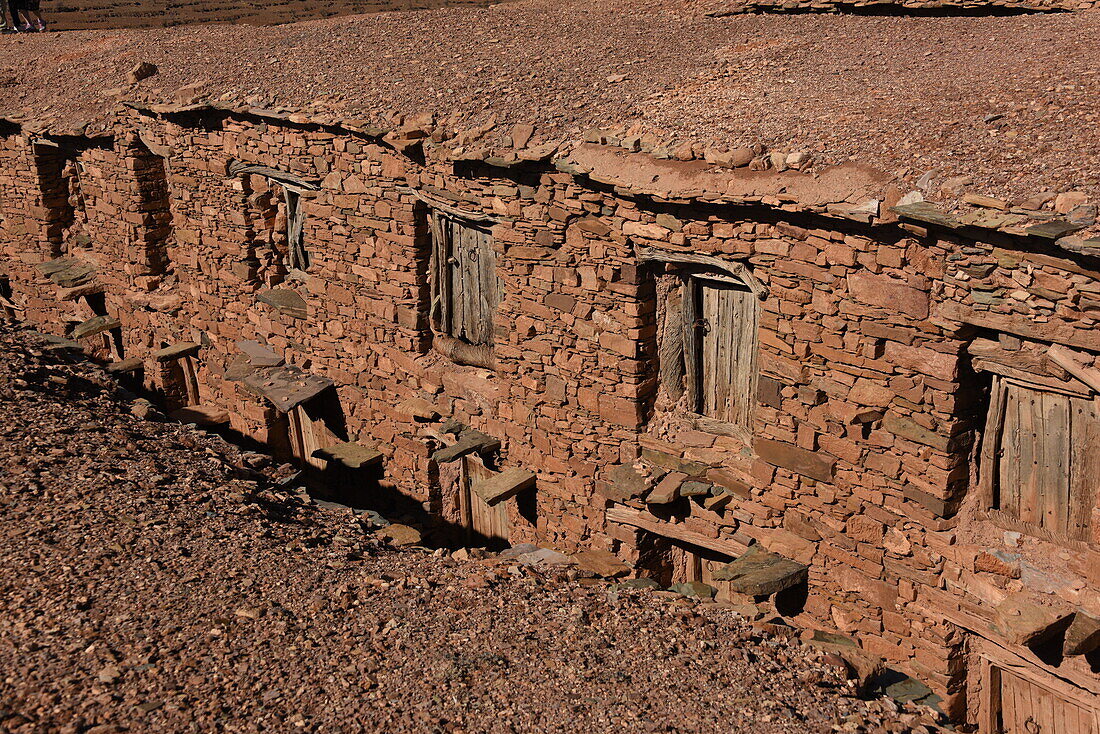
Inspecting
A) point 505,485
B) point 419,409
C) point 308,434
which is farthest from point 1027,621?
point 308,434

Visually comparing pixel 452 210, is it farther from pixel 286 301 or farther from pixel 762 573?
pixel 762 573

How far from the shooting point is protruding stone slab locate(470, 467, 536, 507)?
31.9 feet

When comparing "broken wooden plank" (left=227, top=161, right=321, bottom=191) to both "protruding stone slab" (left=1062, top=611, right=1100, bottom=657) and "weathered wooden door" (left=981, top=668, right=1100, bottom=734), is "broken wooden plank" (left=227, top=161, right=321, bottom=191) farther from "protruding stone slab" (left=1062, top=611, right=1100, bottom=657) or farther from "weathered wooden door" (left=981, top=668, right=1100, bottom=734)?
"protruding stone slab" (left=1062, top=611, right=1100, bottom=657)

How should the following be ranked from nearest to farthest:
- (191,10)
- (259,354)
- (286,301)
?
(286,301) → (259,354) → (191,10)

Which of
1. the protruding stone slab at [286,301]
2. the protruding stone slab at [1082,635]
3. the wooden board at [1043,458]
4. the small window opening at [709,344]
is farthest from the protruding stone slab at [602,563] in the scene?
the protruding stone slab at [286,301]

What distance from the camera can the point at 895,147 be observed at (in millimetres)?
7699

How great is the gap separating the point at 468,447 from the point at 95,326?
7.34 metres

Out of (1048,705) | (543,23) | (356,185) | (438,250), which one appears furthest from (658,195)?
(543,23)

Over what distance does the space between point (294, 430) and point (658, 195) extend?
21.3 feet

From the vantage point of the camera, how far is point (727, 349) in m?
8.79

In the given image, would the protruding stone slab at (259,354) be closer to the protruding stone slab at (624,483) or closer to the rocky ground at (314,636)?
the rocky ground at (314,636)

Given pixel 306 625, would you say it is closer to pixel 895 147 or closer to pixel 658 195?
pixel 658 195

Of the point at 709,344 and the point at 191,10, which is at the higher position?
the point at 191,10

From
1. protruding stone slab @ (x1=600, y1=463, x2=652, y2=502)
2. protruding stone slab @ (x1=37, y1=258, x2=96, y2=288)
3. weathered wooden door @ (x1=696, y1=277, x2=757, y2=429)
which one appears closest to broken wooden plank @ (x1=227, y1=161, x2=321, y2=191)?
protruding stone slab @ (x1=37, y1=258, x2=96, y2=288)
